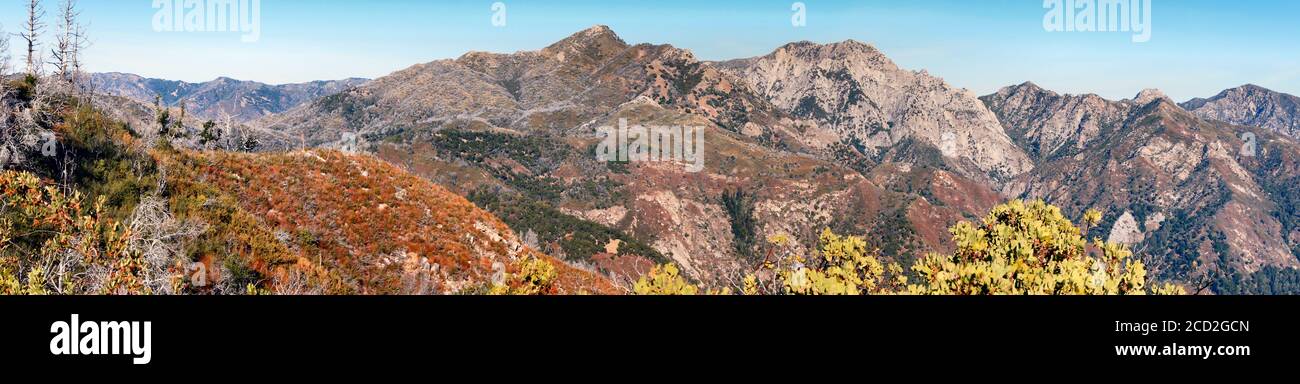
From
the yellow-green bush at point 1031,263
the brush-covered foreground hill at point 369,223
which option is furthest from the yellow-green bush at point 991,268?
the brush-covered foreground hill at point 369,223

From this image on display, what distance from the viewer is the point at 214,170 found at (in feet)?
110

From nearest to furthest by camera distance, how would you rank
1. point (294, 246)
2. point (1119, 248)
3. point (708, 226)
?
point (1119, 248)
point (294, 246)
point (708, 226)

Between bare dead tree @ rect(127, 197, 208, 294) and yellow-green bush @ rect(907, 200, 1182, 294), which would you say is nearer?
yellow-green bush @ rect(907, 200, 1182, 294)

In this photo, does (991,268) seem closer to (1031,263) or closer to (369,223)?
(1031,263)

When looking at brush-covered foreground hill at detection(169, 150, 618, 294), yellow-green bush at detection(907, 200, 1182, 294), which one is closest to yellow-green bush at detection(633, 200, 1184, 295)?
Answer: yellow-green bush at detection(907, 200, 1182, 294)

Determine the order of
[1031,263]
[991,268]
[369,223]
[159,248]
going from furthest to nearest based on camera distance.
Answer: [369,223] < [159,248] < [1031,263] < [991,268]

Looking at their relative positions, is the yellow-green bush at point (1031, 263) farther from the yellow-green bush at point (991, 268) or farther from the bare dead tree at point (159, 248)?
the bare dead tree at point (159, 248)

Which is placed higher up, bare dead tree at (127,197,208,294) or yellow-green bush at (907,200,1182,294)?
yellow-green bush at (907,200,1182,294)

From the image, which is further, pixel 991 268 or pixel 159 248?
pixel 159 248

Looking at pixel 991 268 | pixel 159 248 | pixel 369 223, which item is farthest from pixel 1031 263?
pixel 369 223

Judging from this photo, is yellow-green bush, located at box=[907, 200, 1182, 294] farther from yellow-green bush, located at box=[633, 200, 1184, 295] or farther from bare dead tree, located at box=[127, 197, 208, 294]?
bare dead tree, located at box=[127, 197, 208, 294]
